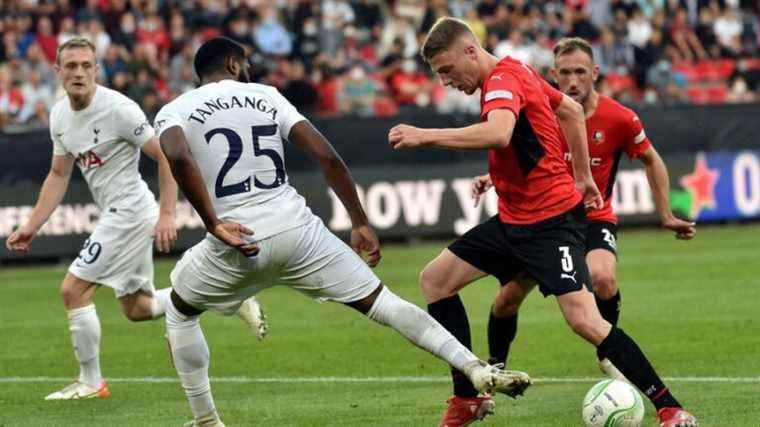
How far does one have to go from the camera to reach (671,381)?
1102cm

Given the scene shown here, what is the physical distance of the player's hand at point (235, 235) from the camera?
818 centimetres

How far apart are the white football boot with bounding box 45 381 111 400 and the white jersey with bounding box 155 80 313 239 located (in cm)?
340

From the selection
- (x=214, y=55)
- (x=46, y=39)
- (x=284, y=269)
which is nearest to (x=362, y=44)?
(x=46, y=39)

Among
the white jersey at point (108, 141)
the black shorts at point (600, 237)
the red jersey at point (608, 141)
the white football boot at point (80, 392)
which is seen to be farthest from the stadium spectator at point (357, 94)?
the black shorts at point (600, 237)

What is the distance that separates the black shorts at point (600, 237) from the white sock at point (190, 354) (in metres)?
3.17

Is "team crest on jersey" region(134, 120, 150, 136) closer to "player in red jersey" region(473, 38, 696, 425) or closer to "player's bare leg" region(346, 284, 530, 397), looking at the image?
"player in red jersey" region(473, 38, 696, 425)

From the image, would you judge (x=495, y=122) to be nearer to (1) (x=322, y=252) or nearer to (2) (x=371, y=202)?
(1) (x=322, y=252)

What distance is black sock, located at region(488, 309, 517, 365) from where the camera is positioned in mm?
10234

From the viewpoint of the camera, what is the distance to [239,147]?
837 cm

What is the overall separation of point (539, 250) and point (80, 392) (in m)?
4.06

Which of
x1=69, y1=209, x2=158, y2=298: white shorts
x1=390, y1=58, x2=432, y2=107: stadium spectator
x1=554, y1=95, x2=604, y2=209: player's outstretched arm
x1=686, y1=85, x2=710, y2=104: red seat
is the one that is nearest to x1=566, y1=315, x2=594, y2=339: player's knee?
x1=554, y1=95, x2=604, y2=209: player's outstretched arm

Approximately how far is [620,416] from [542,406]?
146cm

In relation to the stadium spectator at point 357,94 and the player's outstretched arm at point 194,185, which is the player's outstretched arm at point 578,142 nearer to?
the player's outstretched arm at point 194,185

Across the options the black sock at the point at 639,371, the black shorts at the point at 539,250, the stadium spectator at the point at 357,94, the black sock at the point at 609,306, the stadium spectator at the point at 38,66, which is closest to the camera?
the black sock at the point at 639,371
